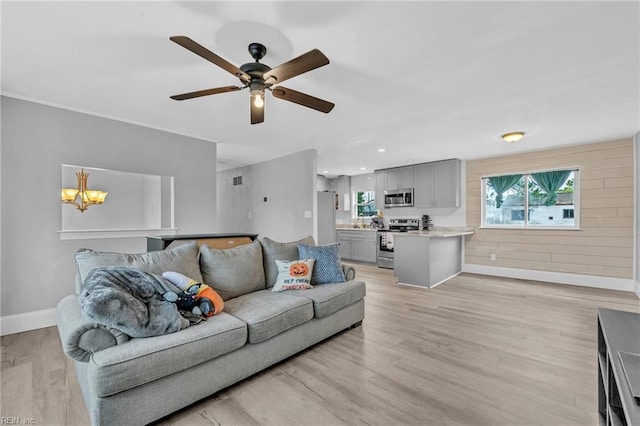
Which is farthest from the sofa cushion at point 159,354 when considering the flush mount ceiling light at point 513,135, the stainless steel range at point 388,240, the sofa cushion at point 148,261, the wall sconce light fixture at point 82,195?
the stainless steel range at point 388,240

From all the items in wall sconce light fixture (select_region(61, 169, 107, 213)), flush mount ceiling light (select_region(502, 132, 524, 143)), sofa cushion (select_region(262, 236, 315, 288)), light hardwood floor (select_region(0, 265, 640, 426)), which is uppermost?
flush mount ceiling light (select_region(502, 132, 524, 143))

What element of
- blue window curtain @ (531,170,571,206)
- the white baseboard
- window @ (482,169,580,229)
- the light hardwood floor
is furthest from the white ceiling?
the light hardwood floor

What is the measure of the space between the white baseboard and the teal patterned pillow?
2797 mm

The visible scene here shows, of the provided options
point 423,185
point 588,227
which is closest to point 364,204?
point 423,185

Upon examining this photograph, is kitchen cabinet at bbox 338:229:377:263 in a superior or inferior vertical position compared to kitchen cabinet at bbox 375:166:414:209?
inferior

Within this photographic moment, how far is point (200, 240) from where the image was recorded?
120 inches

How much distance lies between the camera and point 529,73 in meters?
2.38

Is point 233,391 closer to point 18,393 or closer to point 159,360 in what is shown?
point 159,360

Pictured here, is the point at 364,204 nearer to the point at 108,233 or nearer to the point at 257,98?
the point at 108,233

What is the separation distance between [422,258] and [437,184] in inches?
81.2

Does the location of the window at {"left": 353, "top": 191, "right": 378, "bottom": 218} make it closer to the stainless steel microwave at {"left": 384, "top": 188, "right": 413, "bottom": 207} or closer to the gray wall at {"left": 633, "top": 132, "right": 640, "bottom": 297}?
the stainless steel microwave at {"left": 384, "top": 188, "right": 413, "bottom": 207}

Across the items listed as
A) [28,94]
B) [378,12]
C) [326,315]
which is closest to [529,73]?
[378,12]

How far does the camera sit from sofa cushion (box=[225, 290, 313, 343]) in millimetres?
2014

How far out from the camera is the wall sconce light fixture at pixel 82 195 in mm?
3279
